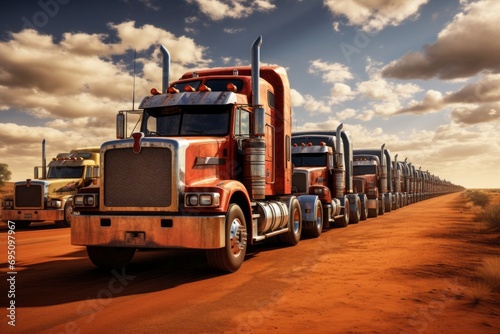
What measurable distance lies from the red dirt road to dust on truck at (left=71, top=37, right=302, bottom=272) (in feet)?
2.09

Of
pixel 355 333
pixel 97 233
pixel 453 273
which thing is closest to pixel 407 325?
pixel 355 333

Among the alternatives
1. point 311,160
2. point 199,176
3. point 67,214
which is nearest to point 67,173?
point 67,214

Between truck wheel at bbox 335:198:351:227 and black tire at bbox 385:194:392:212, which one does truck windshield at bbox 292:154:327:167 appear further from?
black tire at bbox 385:194:392:212

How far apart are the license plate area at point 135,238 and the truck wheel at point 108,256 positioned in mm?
1098

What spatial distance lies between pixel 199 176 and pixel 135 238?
1417 millimetres

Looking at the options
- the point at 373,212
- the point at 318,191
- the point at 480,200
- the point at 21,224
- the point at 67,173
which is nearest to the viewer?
the point at 318,191

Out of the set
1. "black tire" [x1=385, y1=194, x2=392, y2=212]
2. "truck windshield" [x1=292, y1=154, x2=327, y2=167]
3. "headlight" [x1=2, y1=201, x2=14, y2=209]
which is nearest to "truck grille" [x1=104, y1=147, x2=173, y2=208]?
"truck windshield" [x1=292, y1=154, x2=327, y2=167]

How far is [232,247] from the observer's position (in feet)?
25.3

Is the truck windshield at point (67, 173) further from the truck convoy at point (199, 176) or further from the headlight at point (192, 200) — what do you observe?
the headlight at point (192, 200)

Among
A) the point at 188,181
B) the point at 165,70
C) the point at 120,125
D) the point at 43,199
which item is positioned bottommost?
the point at 43,199

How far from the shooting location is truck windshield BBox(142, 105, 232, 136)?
845 centimetres

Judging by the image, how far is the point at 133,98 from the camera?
31.0 ft

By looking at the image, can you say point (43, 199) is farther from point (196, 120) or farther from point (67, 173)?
point (196, 120)

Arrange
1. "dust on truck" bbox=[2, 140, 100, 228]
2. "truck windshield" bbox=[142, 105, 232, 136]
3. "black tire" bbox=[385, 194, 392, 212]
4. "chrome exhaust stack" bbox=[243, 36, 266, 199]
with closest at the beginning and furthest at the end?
"chrome exhaust stack" bbox=[243, 36, 266, 199], "truck windshield" bbox=[142, 105, 232, 136], "dust on truck" bbox=[2, 140, 100, 228], "black tire" bbox=[385, 194, 392, 212]
